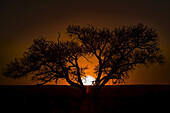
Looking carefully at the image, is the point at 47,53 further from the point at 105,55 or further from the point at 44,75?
the point at 105,55

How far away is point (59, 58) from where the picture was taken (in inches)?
504
